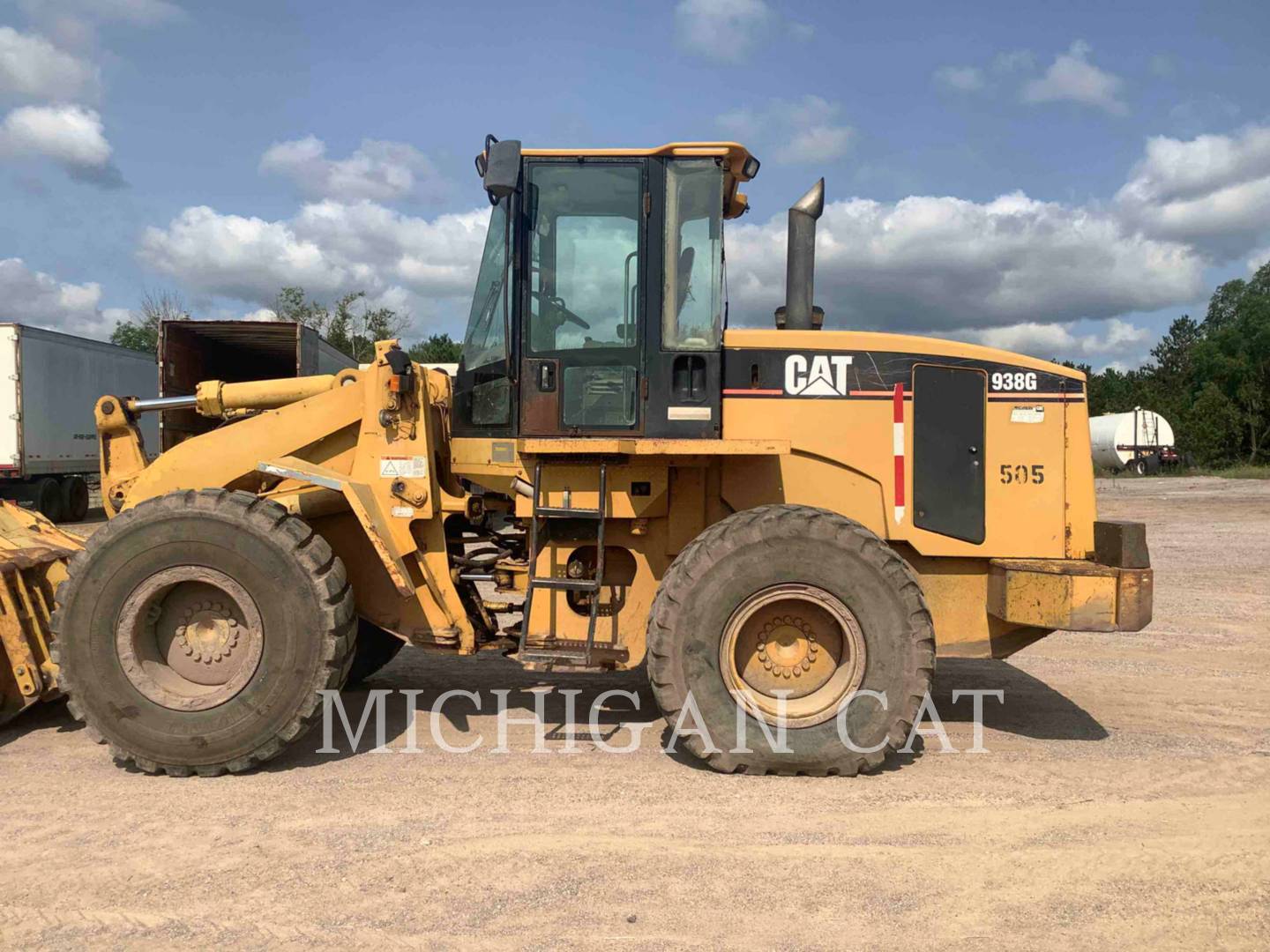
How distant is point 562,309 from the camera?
4895 mm

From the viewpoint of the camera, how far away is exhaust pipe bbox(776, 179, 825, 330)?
17.3 ft

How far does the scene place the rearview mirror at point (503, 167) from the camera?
4.39m

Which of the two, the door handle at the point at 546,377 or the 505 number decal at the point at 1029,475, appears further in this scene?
the 505 number decal at the point at 1029,475

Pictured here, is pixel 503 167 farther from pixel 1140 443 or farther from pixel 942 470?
pixel 1140 443

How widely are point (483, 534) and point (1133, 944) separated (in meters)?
3.91

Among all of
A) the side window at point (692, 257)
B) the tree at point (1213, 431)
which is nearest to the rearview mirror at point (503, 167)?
the side window at point (692, 257)

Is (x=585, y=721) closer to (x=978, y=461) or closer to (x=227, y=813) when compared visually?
(x=227, y=813)

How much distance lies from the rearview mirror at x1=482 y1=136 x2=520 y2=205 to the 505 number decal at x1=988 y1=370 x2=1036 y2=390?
2.82m

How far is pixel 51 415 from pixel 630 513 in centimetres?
1790

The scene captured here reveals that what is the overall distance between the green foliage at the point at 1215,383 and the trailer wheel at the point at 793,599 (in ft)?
108

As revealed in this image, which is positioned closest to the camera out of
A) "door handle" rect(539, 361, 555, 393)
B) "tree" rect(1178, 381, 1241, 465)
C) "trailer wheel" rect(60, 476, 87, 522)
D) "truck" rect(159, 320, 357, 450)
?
"door handle" rect(539, 361, 555, 393)

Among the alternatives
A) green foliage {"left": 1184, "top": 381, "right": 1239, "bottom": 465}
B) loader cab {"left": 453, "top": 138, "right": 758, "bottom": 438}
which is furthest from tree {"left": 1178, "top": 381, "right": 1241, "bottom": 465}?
loader cab {"left": 453, "top": 138, "right": 758, "bottom": 438}

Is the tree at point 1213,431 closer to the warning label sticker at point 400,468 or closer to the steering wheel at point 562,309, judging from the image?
the steering wheel at point 562,309

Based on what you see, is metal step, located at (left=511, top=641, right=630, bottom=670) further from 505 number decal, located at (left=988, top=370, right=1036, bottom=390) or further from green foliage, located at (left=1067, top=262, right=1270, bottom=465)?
green foliage, located at (left=1067, top=262, right=1270, bottom=465)
